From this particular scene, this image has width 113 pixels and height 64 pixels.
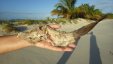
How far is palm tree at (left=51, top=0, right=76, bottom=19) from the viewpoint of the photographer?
32250mm

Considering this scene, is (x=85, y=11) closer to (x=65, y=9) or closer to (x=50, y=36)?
(x=65, y=9)

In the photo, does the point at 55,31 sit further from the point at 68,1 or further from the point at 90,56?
the point at 68,1

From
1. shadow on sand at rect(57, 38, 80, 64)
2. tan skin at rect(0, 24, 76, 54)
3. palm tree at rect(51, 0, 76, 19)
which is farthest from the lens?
palm tree at rect(51, 0, 76, 19)

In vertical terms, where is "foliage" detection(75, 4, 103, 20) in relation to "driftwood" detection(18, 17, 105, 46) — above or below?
below

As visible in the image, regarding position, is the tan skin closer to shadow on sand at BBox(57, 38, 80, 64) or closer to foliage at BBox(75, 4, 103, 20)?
shadow on sand at BBox(57, 38, 80, 64)

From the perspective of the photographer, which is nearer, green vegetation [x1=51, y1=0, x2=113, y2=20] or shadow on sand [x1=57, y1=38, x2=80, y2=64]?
shadow on sand [x1=57, y1=38, x2=80, y2=64]

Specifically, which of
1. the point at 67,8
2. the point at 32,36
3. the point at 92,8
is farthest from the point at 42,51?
the point at 92,8

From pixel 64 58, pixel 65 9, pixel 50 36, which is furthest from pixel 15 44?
pixel 65 9

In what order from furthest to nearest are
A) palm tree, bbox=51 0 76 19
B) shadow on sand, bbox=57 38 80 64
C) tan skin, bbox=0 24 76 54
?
palm tree, bbox=51 0 76 19 < shadow on sand, bbox=57 38 80 64 < tan skin, bbox=0 24 76 54

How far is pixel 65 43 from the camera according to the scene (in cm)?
190

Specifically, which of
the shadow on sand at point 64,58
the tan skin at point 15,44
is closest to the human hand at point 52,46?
the tan skin at point 15,44

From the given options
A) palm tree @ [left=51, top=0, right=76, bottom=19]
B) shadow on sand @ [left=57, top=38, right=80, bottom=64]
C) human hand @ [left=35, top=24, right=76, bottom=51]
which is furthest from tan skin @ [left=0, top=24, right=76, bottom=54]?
palm tree @ [left=51, top=0, right=76, bottom=19]

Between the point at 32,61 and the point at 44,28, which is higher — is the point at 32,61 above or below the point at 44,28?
below

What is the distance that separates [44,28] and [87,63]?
4.92 metres
